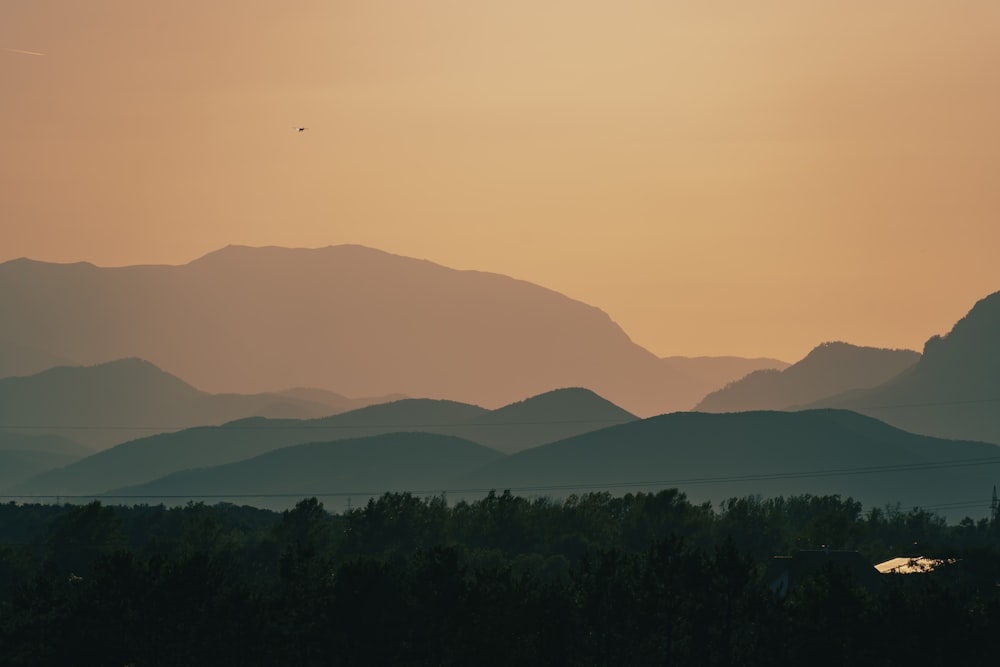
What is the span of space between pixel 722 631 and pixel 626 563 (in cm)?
1406

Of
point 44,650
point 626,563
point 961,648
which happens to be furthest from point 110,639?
point 961,648

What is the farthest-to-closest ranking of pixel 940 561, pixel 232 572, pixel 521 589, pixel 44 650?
pixel 940 561, pixel 232 572, pixel 521 589, pixel 44 650

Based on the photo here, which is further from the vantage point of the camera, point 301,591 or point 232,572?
point 232,572

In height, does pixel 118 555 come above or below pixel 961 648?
above

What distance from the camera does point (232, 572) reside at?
448ft

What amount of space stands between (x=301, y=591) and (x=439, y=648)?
1016 cm

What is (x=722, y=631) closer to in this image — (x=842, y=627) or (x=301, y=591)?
(x=842, y=627)

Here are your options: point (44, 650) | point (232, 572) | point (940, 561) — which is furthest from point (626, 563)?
point (940, 561)

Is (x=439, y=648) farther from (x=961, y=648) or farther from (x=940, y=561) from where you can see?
(x=940, y=561)

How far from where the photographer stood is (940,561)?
19638 cm

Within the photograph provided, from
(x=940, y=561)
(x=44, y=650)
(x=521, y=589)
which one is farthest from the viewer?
(x=940, y=561)

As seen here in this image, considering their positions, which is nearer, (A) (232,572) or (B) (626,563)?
(B) (626,563)

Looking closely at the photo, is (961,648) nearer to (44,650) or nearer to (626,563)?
(626,563)

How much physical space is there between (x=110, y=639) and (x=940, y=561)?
115 m
